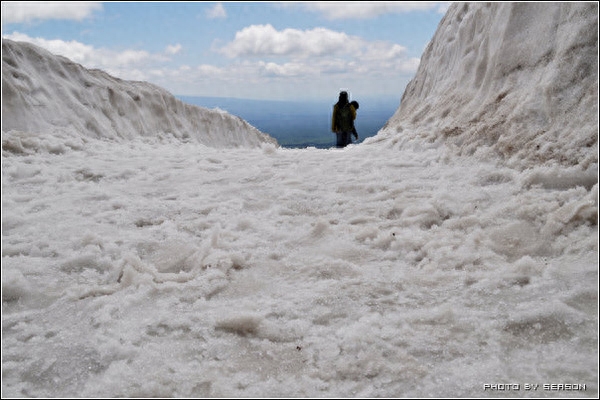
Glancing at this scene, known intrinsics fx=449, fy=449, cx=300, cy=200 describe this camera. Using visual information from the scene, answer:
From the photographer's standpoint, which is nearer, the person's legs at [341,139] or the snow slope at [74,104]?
the snow slope at [74,104]

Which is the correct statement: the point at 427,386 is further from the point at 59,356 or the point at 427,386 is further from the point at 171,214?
the point at 171,214

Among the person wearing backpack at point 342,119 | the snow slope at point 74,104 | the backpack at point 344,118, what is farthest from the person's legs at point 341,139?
the snow slope at point 74,104

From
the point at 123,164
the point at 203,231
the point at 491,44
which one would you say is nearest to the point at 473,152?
the point at 491,44

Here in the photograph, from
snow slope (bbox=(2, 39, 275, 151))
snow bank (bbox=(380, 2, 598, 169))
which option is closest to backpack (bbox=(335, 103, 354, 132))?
snow bank (bbox=(380, 2, 598, 169))

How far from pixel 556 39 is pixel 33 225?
7.18 m

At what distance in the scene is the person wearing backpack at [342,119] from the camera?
556 inches

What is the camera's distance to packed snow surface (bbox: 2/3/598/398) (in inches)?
115

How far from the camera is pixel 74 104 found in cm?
1195

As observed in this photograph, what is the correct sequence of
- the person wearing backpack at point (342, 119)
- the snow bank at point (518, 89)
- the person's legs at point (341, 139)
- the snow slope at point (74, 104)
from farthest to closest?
the person's legs at point (341, 139) → the person wearing backpack at point (342, 119) → the snow slope at point (74, 104) → the snow bank at point (518, 89)

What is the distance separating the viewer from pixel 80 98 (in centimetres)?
1267

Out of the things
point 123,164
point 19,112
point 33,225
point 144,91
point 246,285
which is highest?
point 144,91

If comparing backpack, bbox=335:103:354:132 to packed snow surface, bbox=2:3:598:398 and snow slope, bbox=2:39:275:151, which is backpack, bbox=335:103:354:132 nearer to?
snow slope, bbox=2:39:275:151

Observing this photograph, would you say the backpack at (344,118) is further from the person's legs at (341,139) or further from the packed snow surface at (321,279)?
the packed snow surface at (321,279)

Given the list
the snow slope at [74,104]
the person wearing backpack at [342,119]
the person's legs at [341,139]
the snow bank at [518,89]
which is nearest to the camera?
the snow bank at [518,89]
